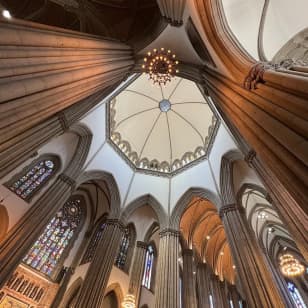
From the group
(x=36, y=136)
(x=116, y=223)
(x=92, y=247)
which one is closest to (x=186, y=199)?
(x=116, y=223)

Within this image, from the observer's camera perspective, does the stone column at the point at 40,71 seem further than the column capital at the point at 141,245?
No

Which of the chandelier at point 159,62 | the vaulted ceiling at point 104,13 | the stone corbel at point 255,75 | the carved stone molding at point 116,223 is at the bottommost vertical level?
the stone corbel at point 255,75

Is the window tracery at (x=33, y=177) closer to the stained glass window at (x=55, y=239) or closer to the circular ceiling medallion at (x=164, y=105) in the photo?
the stained glass window at (x=55, y=239)

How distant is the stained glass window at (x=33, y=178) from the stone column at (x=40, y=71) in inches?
171

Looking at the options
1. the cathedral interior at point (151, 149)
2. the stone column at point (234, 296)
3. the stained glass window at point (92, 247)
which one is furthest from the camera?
the stone column at point (234, 296)

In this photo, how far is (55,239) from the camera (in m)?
12.1

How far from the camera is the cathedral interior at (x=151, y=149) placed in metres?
4.85

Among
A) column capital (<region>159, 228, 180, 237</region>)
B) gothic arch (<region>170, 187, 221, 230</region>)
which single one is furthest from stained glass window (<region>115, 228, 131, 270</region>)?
gothic arch (<region>170, 187, 221, 230</region>)

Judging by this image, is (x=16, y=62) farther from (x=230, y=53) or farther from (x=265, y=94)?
(x=230, y=53)

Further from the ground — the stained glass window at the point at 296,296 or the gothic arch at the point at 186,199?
the gothic arch at the point at 186,199

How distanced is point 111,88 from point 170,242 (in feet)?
25.8

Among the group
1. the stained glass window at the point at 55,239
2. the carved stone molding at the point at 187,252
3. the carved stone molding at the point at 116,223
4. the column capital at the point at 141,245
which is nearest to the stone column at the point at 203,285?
the carved stone molding at the point at 187,252

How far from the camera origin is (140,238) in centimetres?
1369

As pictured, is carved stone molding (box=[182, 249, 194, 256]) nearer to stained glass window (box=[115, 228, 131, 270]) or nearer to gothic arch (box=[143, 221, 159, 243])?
gothic arch (box=[143, 221, 159, 243])
